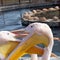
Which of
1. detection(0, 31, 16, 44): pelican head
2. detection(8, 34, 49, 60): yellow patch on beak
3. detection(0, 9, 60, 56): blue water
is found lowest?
detection(0, 9, 60, 56): blue water

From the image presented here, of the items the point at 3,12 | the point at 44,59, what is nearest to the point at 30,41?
the point at 44,59

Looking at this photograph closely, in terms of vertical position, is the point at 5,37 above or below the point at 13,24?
above

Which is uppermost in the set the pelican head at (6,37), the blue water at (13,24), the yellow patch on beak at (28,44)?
the pelican head at (6,37)

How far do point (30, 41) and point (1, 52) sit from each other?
6.9 inches

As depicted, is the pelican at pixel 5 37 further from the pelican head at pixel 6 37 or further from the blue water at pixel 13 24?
the blue water at pixel 13 24

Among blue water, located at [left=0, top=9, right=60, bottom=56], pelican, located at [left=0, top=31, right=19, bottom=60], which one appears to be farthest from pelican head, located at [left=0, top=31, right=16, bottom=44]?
blue water, located at [left=0, top=9, right=60, bottom=56]

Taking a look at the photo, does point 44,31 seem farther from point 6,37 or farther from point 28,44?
point 6,37

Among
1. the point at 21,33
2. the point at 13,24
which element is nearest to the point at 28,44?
the point at 21,33

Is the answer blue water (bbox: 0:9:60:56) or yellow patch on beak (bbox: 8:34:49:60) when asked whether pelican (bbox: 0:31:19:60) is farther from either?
blue water (bbox: 0:9:60:56)

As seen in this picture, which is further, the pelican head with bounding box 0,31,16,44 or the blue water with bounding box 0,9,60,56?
the blue water with bounding box 0,9,60,56

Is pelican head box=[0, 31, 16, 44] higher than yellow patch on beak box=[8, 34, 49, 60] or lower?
higher

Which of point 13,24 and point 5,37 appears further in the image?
point 13,24

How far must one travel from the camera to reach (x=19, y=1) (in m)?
13.9

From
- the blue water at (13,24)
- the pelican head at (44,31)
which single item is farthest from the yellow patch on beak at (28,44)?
the blue water at (13,24)
